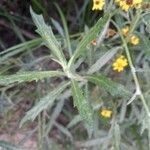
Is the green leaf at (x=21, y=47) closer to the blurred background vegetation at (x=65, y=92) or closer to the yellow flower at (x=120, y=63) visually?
the blurred background vegetation at (x=65, y=92)

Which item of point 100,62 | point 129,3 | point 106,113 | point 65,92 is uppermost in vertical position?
point 129,3

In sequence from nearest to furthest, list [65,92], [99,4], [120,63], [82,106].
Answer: [82,106] < [99,4] < [120,63] < [65,92]

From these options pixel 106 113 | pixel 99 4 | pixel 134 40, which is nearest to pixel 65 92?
pixel 106 113

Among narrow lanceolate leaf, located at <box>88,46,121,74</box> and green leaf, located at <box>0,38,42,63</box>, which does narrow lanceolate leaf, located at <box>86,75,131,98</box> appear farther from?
green leaf, located at <box>0,38,42,63</box>

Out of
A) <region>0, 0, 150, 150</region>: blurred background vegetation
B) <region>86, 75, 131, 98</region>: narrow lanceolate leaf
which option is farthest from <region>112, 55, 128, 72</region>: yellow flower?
<region>86, 75, 131, 98</region>: narrow lanceolate leaf

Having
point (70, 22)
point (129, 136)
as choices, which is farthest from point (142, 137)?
point (70, 22)

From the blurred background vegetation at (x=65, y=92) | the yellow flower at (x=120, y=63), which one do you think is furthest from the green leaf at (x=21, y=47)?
the yellow flower at (x=120, y=63)

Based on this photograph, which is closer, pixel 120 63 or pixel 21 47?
pixel 120 63

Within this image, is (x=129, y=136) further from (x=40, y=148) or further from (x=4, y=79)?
(x=4, y=79)

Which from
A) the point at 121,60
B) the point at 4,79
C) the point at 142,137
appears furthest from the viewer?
the point at 142,137

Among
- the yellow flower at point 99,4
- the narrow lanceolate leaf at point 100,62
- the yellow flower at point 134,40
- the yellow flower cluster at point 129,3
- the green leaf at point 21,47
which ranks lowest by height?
the yellow flower at point 134,40

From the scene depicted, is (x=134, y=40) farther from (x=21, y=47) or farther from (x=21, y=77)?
(x=21, y=77)
